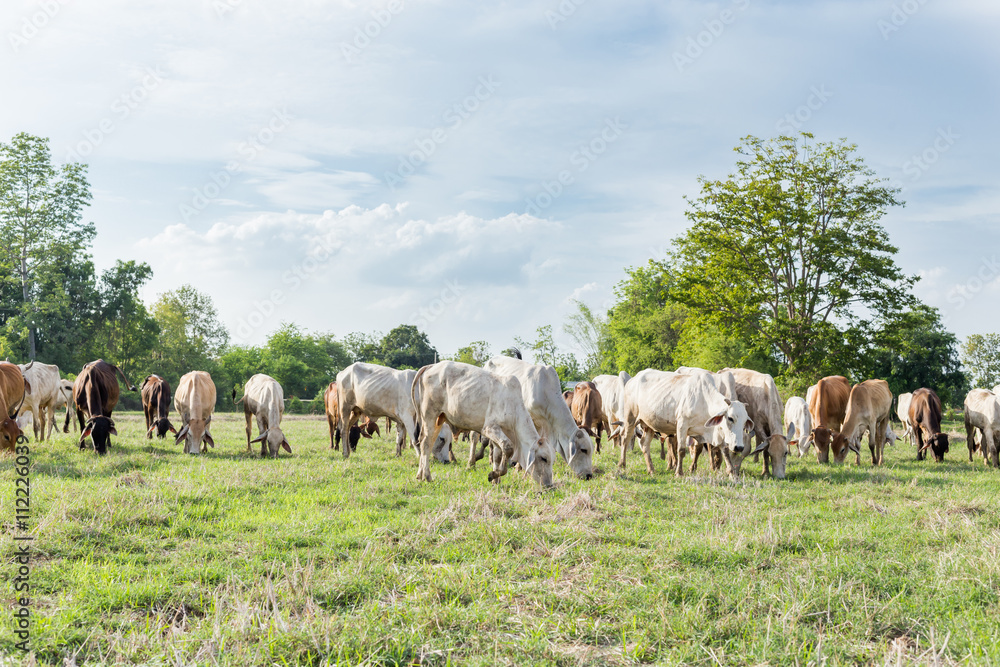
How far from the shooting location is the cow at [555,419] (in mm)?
11625

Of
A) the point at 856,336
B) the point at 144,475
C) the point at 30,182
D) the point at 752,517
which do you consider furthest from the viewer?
the point at 30,182

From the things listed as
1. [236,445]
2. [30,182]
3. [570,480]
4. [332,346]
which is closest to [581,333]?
[332,346]

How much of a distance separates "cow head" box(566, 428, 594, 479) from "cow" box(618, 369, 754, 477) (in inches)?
78.6

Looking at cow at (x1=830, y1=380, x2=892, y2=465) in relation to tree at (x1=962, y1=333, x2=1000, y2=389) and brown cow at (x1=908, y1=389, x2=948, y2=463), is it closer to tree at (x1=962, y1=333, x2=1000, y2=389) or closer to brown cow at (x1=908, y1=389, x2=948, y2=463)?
brown cow at (x1=908, y1=389, x2=948, y2=463)

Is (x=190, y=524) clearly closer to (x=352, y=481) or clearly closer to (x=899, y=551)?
(x=352, y=481)

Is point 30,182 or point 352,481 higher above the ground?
point 30,182

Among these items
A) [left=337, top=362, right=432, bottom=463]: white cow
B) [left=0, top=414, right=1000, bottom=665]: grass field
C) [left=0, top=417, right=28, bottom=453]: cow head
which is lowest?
[left=0, top=414, right=1000, bottom=665]: grass field

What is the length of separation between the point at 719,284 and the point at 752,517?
25330mm

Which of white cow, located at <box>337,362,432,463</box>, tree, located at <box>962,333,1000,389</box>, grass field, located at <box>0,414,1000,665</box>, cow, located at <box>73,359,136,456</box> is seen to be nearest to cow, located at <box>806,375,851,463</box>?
grass field, located at <box>0,414,1000,665</box>

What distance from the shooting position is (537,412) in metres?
12.1

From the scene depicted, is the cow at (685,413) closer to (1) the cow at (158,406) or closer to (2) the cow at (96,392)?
(1) the cow at (158,406)

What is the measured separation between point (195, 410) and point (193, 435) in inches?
23.2

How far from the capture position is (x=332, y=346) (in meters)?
88.8

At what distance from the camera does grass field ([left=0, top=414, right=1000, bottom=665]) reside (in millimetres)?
4402
